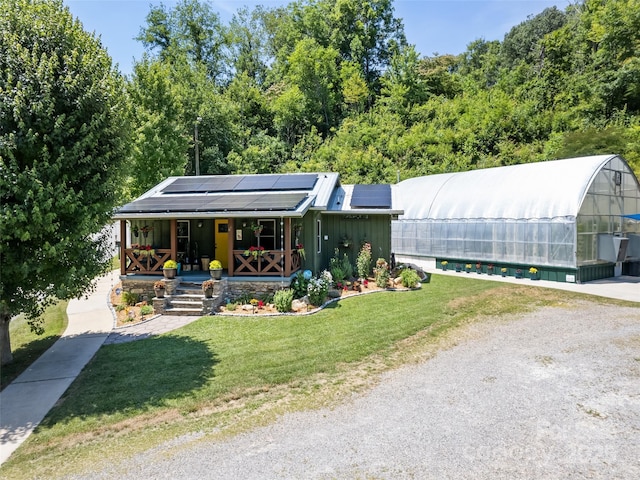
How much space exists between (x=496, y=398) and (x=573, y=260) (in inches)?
468

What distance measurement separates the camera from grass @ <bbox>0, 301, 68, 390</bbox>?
Answer: 7.53 metres

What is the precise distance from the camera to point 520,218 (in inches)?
640

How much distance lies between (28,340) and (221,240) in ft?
21.2

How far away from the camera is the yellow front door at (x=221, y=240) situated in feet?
45.9

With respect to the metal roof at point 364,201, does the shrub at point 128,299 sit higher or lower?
lower

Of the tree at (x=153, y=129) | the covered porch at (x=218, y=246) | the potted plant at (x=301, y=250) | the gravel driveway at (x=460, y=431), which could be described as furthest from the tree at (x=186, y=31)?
the gravel driveway at (x=460, y=431)

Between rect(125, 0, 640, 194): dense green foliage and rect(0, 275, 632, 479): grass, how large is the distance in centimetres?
1701

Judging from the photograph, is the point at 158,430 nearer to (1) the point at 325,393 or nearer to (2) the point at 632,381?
(1) the point at 325,393

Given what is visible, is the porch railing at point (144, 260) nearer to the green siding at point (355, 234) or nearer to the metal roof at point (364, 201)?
the green siding at point (355, 234)

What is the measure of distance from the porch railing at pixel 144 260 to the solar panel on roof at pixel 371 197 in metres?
7.61

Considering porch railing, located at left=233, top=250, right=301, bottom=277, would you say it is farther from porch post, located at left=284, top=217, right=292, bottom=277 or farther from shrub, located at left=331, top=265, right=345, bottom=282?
shrub, located at left=331, top=265, right=345, bottom=282

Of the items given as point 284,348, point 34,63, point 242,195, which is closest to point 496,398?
point 284,348

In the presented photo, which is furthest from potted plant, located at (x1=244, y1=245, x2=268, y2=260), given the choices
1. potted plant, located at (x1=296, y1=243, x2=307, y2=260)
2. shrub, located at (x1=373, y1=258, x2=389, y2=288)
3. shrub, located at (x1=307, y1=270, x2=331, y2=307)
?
shrub, located at (x1=373, y1=258, x2=389, y2=288)

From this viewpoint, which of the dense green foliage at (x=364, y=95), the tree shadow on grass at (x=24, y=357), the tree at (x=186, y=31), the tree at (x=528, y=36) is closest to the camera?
the tree shadow on grass at (x=24, y=357)
